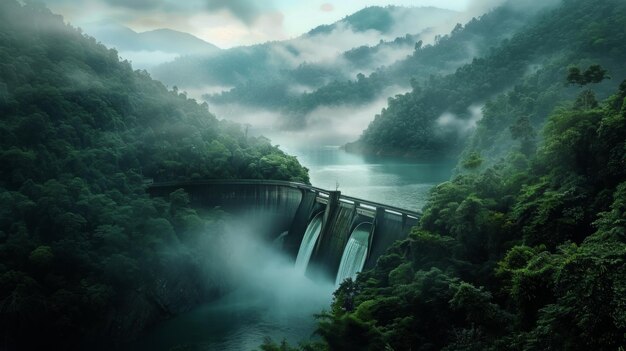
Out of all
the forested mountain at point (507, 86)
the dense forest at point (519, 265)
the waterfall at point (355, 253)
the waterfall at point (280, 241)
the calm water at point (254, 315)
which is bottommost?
the calm water at point (254, 315)

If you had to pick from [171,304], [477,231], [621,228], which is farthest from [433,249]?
[171,304]

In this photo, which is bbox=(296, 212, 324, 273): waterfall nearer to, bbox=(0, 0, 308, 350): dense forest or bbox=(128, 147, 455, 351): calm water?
bbox=(128, 147, 455, 351): calm water

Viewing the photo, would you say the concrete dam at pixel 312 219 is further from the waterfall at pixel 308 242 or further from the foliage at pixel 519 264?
the foliage at pixel 519 264

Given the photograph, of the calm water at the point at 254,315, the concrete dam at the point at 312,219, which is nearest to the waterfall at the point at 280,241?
the concrete dam at the point at 312,219

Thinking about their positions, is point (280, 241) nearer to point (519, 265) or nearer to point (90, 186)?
point (90, 186)

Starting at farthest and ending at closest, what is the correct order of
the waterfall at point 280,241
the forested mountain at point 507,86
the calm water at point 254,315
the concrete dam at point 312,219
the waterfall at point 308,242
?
the forested mountain at point 507,86
the waterfall at point 280,241
the waterfall at point 308,242
the concrete dam at point 312,219
the calm water at point 254,315
